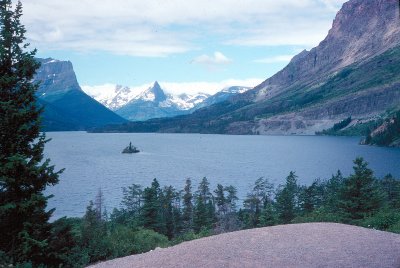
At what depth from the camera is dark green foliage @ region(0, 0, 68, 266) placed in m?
17.3

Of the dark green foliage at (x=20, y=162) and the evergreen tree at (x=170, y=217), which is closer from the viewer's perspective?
the dark green foliage at (x=20, y=162)

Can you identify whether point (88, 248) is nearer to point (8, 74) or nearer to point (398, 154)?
point (8, 74)

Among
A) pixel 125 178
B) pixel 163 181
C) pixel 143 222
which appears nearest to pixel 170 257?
pixel 143 222

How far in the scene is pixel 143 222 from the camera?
55531 millimetres

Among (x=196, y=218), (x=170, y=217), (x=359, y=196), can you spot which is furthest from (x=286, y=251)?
(x=170, y=217)

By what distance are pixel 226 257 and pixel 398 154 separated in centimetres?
17577

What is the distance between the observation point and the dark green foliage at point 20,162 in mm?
17266

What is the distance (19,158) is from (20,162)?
0.93ft

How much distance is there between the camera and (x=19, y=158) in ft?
56.7

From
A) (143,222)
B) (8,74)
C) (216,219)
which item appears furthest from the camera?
(216,219)

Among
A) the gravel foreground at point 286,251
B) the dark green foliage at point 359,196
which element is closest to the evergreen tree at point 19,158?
the gravel foreground at point 286,251

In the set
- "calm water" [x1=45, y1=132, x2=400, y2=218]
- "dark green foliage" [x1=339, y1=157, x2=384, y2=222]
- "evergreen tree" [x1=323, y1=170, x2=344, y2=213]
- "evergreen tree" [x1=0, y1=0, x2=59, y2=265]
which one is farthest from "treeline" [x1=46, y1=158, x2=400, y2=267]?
"calm water" [x1=45, y1=132, x2=400, y2=218]

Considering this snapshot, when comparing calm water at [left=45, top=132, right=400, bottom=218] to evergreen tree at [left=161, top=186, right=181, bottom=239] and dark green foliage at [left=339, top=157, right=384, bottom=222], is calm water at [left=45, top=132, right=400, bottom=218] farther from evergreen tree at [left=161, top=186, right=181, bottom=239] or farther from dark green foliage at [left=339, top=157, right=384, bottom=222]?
dark green foliage at [left=339, top=157, right=384, bottom=222]

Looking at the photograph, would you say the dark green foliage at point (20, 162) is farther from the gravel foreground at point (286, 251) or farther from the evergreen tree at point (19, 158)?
the gravel foreground at point (286, 251)
